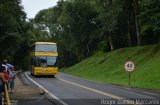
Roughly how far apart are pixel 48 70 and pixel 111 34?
28914mm

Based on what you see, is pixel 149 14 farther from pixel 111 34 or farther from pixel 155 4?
pixel 111 34

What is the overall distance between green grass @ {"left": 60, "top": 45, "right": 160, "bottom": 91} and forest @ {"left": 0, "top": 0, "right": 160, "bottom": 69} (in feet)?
8.97

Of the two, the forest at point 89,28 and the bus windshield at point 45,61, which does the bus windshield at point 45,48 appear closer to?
the bus windshield at point 45,61

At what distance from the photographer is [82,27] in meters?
88.5

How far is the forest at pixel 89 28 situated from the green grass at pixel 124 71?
2.73 meters

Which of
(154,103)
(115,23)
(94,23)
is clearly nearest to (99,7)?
(115,23)

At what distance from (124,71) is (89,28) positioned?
117 ft

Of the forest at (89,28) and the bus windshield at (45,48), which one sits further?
the bus windshield at (45,48)

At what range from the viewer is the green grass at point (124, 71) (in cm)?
4181

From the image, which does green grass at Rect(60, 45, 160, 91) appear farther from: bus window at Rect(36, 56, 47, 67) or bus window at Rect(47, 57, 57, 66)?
bus window at Rect(36, 56, 47, 67)

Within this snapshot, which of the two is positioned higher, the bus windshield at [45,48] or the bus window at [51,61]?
the bus windshield at [45,48]

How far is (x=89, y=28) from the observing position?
88.2 m

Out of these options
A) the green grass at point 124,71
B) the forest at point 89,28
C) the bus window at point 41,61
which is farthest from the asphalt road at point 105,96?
the bus window at point 41,61

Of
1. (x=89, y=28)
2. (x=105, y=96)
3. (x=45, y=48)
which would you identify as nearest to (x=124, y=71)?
(x=45, y=48)
